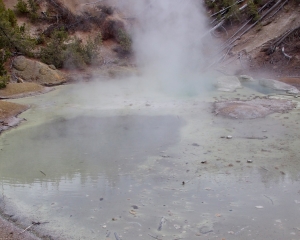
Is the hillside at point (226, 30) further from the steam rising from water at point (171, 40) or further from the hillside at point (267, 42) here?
the steam rising from water at point (171, 40)

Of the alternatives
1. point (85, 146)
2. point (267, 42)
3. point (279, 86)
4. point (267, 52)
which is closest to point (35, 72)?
point (85, 146)

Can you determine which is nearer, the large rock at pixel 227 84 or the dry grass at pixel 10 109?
the dry grass at pixel 10 109

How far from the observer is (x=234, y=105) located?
7102 millimetres

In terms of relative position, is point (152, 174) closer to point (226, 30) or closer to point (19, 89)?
point (19, 89)

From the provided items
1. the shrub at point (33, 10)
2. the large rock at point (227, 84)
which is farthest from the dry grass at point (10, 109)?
the shrub at point (33, 10)

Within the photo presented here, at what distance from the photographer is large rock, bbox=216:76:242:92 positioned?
29.4 ft

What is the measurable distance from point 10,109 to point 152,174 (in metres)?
3.94

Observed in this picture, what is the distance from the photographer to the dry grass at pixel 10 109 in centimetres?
671

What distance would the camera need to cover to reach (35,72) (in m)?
10.0

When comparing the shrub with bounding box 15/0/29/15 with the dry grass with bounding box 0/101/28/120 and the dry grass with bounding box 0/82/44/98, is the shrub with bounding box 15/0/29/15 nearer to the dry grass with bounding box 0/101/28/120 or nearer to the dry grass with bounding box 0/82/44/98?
the dry grass with bounding box 0/82/44/98

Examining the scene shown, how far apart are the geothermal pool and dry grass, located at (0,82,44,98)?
1.71 metres

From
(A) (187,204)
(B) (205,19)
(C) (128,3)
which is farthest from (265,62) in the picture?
(A) (187,204)

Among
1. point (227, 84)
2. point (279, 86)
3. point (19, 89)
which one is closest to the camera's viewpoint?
point (19, 89)

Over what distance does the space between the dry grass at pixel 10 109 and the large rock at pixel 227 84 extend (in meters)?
4.70
